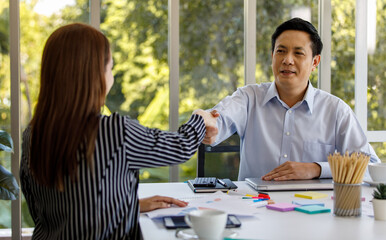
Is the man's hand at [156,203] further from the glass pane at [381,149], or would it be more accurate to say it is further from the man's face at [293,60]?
the glass pane at [381,149]

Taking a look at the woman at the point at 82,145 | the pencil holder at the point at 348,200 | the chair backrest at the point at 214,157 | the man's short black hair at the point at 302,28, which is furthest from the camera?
the man's short black hair at the point at 302,28

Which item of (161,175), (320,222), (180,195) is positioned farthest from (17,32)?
(320,222)

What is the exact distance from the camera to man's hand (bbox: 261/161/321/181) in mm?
2041

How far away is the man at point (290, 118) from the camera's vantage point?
246 centimetres

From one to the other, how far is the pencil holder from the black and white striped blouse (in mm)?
550

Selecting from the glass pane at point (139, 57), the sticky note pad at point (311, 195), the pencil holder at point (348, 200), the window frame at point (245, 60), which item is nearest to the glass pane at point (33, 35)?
the window frame at point (245, 60)

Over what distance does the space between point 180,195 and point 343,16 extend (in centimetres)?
250

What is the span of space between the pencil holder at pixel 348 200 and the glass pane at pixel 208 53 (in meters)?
1.96

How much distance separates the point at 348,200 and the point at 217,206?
43cm

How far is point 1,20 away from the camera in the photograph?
3.12 metres

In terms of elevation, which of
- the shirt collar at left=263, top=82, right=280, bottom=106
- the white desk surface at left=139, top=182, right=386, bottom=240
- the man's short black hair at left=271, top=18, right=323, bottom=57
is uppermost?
the man's short black hair at left=271, top=18, right=323, bottom=57

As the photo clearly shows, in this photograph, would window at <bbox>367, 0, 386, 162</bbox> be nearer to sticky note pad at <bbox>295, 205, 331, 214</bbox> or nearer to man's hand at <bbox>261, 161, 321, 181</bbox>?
man's hand at <bbox>261, 161, 321, 181</bbox>

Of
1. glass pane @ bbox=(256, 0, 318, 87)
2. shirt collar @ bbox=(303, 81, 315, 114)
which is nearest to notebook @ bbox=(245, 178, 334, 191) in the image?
shirt collar @ bbox=(303, 81, 315, 114)

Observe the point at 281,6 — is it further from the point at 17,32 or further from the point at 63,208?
the point at 63,208
